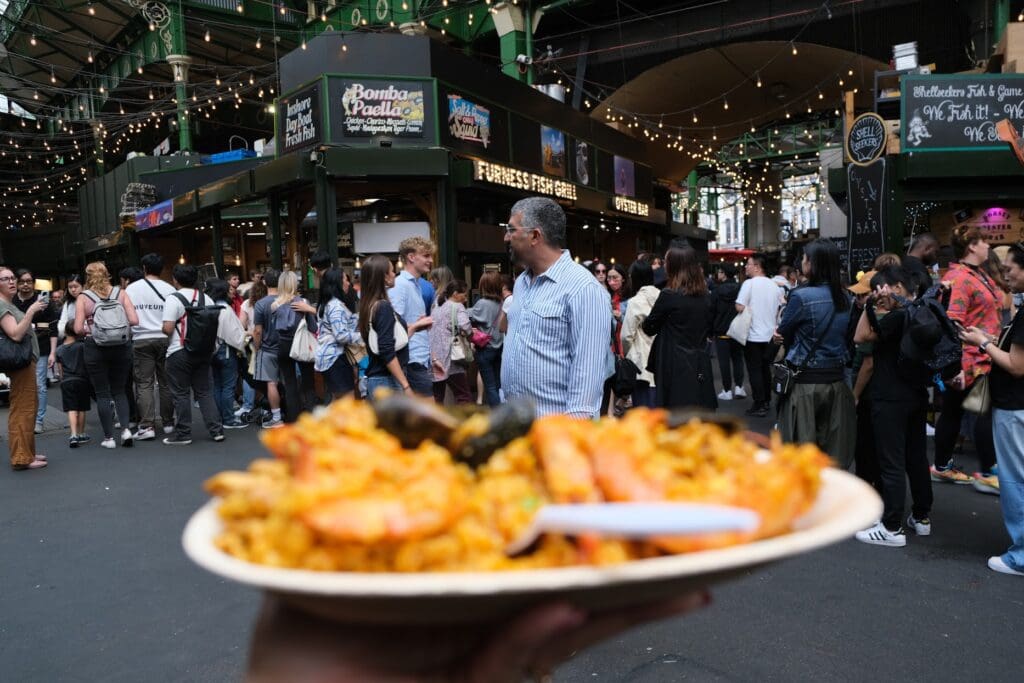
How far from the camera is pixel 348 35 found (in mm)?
11953

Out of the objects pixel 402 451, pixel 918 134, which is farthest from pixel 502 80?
pixel 402 451

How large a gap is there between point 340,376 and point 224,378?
289 cm

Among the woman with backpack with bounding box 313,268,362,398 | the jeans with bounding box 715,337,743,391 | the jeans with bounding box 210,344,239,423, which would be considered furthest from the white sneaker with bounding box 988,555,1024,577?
the jeans with bounding box 210,344,239,423

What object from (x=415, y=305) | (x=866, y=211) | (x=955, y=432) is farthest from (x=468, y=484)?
(x=866, y=211)

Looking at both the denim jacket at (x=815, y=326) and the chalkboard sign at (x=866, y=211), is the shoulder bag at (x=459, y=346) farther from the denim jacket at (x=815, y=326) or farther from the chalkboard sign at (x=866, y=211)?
the chalkboard sign at (x=866, y=211)

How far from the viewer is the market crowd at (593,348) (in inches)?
116

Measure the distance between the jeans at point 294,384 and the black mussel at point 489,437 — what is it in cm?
664

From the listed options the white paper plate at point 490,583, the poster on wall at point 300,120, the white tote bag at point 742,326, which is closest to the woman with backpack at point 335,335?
the white tote bag at point 742,326

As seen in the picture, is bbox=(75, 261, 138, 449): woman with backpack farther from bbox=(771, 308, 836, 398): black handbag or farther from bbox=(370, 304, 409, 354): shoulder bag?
bbox=(771, 308, 836, 398): black handbag

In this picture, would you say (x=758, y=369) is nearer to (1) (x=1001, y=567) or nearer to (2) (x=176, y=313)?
(1) (x=1001, y=567)

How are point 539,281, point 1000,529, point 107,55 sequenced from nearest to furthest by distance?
point 539,281 < point 1000,529 < point 107,55

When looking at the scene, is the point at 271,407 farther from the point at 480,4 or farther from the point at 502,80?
the point at 480,4

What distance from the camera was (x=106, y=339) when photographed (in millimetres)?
6977

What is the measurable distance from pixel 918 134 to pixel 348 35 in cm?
937
